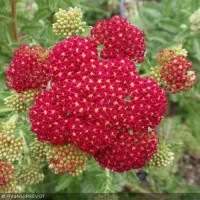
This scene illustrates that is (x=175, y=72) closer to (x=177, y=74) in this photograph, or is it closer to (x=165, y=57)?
(x=177, y=74)

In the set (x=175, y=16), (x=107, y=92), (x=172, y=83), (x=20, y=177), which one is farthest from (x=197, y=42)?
(x=20, y=177)

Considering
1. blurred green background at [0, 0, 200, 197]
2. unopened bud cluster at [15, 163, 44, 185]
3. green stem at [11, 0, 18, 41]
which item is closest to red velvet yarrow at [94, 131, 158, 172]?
blurred green background at [0, 0, 200, 197]

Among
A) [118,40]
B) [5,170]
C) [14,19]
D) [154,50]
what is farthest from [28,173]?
[154,50]

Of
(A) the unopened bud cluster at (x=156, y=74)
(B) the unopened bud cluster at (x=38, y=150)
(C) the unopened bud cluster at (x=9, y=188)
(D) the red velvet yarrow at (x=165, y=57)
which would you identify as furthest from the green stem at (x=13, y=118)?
(D) the red velvet yarrow at (x=165, y=57)

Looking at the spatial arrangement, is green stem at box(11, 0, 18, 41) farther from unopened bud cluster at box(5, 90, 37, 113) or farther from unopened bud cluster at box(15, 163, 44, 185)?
unopened bud cluster at box(15, 163, 44, 185)

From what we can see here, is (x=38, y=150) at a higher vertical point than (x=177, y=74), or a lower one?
lower

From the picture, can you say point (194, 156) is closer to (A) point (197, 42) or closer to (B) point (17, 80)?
(A) point (197, 42)

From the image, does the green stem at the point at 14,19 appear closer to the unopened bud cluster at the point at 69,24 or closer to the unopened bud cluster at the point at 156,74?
the unopened bud cluster at the point at 69,24
